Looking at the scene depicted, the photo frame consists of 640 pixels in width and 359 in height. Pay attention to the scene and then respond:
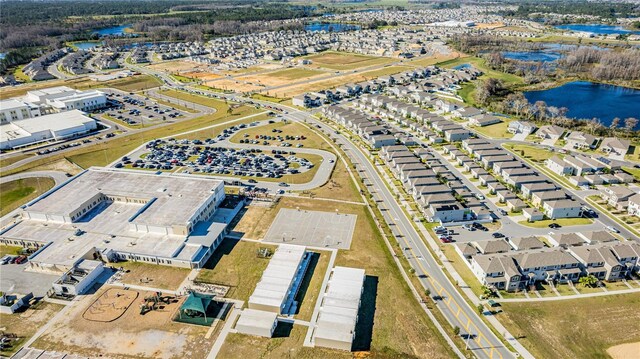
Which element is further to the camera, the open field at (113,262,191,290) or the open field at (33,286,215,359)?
the open field at (113,262,191,290)

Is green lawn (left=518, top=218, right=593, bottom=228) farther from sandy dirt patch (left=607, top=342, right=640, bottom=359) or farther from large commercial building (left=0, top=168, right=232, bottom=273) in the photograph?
large commercial building (left=0, top=168, right=232, bottom=273)

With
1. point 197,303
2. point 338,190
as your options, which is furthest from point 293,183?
point 197,303

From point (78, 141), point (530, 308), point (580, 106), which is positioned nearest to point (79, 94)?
point (78, 141)

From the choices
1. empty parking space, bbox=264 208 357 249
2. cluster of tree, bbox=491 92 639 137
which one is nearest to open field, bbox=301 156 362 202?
empty parking space, bbox=264 208 357 249

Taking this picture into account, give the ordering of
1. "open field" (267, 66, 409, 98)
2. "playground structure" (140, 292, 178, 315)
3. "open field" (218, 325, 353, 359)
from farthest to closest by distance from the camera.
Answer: "open field" (267, 66, 409, 98)
"playground structure" (140, 292, 178, 315)
"open field" (218, 325, 353, 359)

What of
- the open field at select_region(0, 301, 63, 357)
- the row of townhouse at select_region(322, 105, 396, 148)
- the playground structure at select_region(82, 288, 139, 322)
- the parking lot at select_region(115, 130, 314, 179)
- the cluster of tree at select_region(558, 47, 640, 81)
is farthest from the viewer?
the cluster of tree at select_region(558, 47, 640, 81)

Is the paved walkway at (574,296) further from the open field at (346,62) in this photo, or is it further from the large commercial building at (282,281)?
the open field at (346,62)

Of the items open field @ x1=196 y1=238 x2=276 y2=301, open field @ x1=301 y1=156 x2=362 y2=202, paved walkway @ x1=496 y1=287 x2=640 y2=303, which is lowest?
paved walkway @ x1=496 y1=287 x2=640 y2=303
